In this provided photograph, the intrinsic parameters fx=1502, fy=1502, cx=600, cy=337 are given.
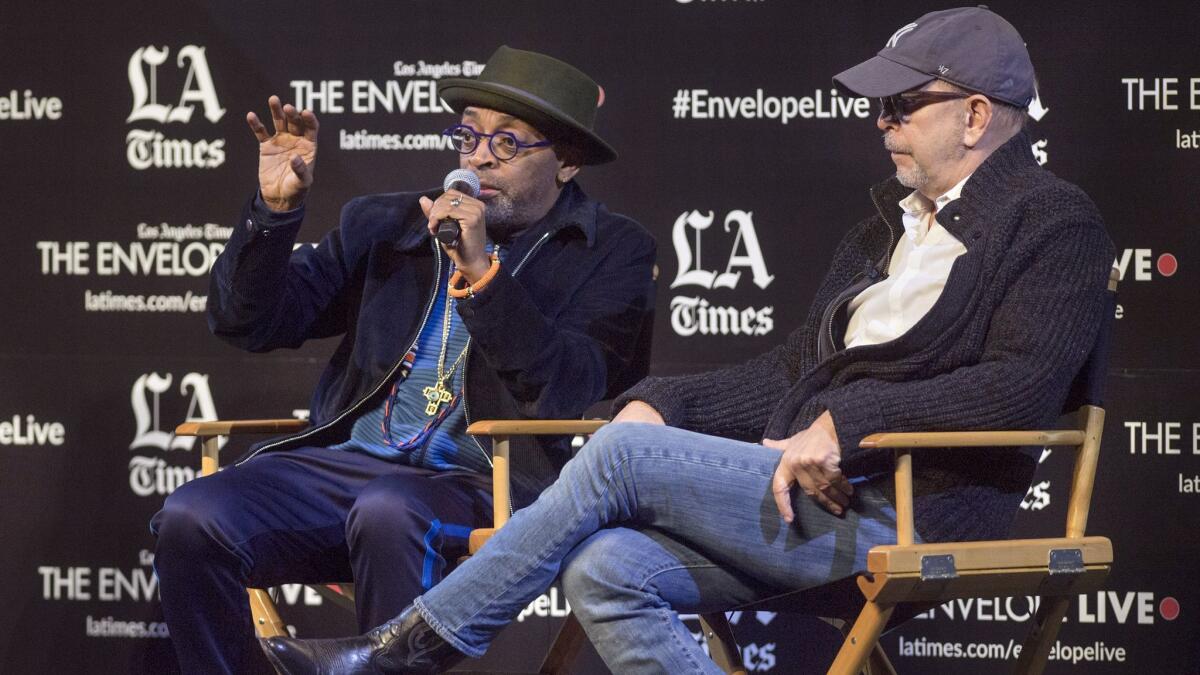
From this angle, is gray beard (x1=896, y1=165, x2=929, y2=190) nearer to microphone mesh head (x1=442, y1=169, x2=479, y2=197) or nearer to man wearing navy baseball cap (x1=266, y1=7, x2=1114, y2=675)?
man wearing navy baseball cap (x1=266, y1=7, x2=1114, y2=675)

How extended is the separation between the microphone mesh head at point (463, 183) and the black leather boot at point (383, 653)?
894mm

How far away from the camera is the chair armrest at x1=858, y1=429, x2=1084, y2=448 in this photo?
231cm

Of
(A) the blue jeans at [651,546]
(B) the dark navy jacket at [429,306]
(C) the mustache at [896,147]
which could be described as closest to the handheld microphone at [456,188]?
(B) the dark navy jacket at [429,306]

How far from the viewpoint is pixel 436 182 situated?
414 centimetres

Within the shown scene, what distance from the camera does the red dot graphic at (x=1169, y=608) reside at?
379 cm

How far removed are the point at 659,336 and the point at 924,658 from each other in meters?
1.10

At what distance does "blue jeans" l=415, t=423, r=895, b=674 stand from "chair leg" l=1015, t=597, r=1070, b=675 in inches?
16.6

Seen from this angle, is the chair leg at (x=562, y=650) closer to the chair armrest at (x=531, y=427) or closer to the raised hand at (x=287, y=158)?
the chair armrest at (x=531, y=427)

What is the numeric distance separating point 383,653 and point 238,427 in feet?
3.13

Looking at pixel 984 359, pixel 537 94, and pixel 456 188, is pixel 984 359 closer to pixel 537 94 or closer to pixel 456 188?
pixel 456 188

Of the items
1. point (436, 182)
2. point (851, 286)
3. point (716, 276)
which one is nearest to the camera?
point (851, 286)

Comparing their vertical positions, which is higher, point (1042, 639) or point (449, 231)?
point (449, 231)

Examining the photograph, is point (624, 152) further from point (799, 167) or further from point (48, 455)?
point (48, 455)

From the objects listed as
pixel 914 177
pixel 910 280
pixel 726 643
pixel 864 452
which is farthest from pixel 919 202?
pixel 726 643
